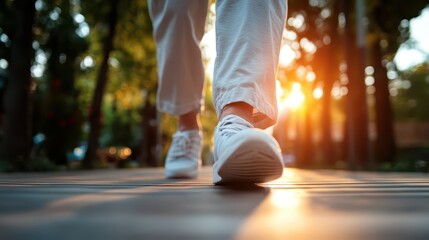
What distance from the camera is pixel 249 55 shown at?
1795 mm

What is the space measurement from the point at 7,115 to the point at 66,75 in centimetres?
842

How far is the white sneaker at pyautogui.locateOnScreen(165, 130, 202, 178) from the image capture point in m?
2.55

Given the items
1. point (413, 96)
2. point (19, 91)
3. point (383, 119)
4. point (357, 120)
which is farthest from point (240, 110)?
point (413, 96)

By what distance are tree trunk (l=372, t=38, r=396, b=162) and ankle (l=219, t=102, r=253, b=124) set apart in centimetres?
1244

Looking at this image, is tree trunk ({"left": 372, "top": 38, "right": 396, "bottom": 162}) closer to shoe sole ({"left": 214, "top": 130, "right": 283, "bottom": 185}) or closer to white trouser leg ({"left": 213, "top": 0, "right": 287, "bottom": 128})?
white trouser leg ({"left": 213, "top": 0, "right": 287, "bottom": 128})

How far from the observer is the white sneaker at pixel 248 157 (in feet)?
4.70

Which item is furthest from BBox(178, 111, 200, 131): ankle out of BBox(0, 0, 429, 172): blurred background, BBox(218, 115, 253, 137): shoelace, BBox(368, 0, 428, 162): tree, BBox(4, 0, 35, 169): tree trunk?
BBox(368, 0, 428, 162): tree

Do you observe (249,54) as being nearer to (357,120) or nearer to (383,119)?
(357,120)

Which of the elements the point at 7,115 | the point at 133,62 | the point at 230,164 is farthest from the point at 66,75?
the point at 230,164

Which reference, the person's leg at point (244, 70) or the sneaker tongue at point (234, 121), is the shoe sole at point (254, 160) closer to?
the person's leg at point (244, 70)

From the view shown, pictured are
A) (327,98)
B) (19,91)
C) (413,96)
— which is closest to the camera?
(19,91)

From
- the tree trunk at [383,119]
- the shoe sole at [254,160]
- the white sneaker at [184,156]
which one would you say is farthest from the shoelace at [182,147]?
the tree trunk at [383,119]

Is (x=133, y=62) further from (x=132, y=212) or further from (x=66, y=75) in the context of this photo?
(x=132, y=212)

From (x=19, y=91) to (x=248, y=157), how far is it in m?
6.95
